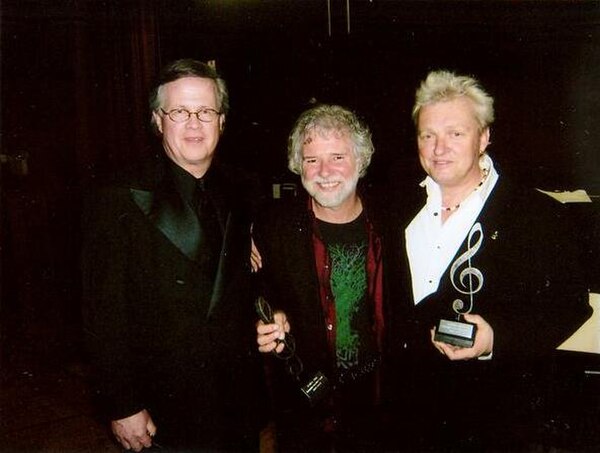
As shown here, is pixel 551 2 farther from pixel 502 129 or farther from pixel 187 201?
pixel 187 201

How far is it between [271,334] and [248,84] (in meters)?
2.81

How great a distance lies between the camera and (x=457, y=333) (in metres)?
1.46

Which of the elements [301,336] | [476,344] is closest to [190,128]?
[301,336]

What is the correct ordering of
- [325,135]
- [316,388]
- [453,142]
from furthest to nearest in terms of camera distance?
1. [325,135]
2. [316,388]
3. [453,142]

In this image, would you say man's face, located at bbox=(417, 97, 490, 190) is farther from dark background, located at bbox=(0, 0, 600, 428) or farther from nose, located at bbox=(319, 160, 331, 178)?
Answer: dark background, located at bbox=(0, 0, 600, 428)

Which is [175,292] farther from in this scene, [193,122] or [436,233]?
[436,233]

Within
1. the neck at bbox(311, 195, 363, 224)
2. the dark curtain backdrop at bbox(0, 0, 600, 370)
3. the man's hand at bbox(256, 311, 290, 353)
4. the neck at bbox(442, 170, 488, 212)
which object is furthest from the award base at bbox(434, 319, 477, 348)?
the dark curtain backdrop at bbox(0, 0, 600, 370)

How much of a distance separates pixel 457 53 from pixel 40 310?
4243 mm

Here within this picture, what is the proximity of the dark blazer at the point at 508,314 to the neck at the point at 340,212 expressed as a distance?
0.46 metres

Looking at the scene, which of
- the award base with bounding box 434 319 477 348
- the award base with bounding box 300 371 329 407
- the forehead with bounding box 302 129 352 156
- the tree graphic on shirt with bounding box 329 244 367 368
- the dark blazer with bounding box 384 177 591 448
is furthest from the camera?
the forehead with bounding box 302 129 352 156

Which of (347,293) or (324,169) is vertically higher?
(324,169)

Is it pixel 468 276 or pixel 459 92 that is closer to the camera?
pixel 468 276

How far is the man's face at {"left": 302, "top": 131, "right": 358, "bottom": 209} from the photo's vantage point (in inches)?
76.7

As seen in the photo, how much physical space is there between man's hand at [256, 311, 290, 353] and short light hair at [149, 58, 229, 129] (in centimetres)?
82
